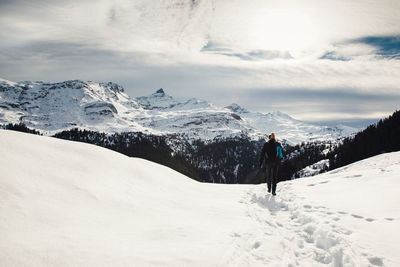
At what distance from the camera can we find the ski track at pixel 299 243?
5.05m

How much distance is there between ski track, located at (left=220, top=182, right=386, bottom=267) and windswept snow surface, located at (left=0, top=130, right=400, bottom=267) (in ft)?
0.09

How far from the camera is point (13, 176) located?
5719 millimetres

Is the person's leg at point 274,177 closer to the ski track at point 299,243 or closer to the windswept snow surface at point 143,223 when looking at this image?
the windswept snow surface at point 143,223

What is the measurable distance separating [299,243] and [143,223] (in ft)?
14.9

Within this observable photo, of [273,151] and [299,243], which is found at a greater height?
[273,151]

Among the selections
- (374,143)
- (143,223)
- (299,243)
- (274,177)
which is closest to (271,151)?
(274,177)

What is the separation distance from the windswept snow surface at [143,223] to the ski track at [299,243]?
3cm

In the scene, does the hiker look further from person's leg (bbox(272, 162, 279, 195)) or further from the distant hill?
the distant hill

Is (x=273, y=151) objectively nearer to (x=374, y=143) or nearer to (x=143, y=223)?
(x=143, y=223)

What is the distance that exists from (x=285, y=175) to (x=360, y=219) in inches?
4630

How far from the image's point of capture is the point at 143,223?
20.8 feet

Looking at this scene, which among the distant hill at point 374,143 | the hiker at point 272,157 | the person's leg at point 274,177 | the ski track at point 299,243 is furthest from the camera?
the distant hill at point 374,143

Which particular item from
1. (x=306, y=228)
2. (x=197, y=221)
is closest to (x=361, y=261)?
(x=306, y=228)

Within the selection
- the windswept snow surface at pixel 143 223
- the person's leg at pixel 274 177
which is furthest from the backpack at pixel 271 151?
the windswept snow surface at pixel 143 223
